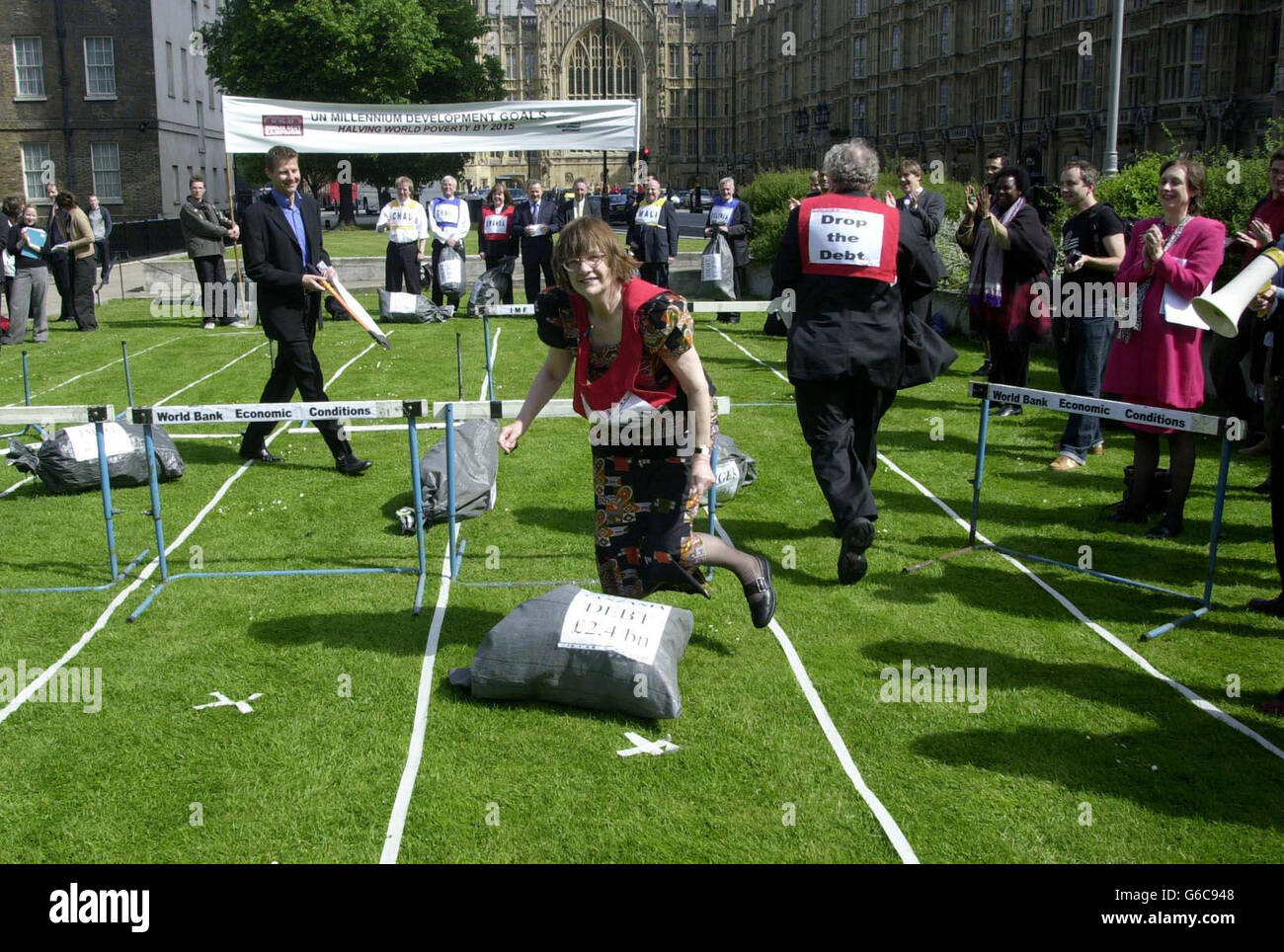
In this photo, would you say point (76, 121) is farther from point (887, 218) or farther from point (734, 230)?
point (887, 218)

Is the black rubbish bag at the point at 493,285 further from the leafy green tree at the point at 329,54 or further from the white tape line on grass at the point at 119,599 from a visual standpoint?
the leafy green tree at the point at 329,54

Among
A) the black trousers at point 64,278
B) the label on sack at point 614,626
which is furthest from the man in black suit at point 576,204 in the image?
the label on sack at point 614,626

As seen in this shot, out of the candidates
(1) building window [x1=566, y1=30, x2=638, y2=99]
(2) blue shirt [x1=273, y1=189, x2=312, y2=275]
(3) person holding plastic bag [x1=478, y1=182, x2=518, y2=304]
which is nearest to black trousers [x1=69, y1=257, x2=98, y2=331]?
(3) person holding plastic bag [x1=478, y1=182, x2=518, y2=304]

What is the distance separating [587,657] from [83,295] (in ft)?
53.0

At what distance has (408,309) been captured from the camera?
17.7 metres

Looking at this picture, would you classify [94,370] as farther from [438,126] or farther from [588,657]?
[588,657]

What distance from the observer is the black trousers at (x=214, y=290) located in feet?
61.1

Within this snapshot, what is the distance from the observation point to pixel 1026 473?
8.67 meters

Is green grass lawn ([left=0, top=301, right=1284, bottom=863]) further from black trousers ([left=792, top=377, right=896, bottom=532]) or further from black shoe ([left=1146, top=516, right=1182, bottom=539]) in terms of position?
black trousers ([left=792, top=377, right=896, bottom=532])

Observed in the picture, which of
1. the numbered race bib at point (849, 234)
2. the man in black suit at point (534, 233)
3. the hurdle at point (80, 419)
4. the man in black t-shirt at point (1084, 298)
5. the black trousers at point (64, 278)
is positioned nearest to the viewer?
the numbered race bib at point (849, 234)

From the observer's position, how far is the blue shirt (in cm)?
884

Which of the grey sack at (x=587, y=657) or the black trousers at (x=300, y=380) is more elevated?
the black trousers at (x=300, y=380)

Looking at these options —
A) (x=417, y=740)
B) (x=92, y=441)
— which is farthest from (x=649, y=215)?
(x=417, y=740)

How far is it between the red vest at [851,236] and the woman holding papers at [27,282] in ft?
46.9
